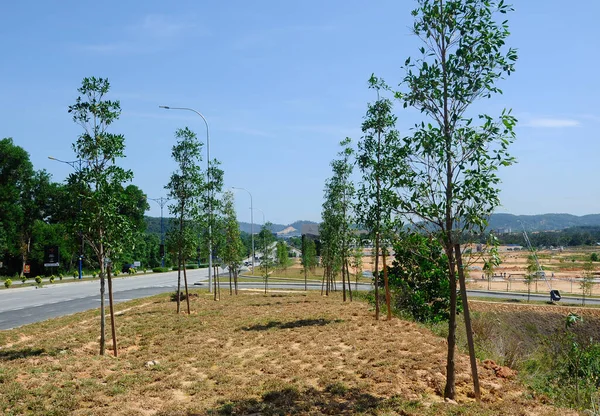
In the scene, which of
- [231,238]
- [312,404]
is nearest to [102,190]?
[312,404]

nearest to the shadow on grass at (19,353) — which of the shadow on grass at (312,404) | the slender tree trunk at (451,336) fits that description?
the shadow on grass at (312,404)

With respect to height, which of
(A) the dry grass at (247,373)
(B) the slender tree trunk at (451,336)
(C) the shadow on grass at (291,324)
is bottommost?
(C) the shadow on grass at (291,324)

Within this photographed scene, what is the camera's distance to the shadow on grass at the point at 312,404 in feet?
27.6

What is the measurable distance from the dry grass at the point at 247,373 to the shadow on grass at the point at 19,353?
0.05 metres

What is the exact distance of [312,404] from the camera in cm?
877

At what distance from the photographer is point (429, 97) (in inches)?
350

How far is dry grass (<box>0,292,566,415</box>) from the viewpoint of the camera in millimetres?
8688

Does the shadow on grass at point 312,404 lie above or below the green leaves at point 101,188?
below

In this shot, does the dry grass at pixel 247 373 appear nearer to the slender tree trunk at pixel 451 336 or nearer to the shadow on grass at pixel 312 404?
the shadow on grass at pixel 312 404

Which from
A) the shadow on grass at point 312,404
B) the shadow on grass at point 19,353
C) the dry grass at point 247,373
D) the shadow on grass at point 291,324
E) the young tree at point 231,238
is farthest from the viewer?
the young tree at point 231,238

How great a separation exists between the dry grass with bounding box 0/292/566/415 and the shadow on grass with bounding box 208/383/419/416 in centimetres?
2

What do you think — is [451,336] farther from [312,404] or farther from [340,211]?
[340,211]

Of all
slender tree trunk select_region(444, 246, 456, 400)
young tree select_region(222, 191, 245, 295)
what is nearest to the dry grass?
slender tree trunk select_region(444, 246, 456, 400)

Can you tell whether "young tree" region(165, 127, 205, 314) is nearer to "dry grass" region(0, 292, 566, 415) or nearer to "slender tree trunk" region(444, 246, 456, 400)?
"dry grass" region(0, 292, 566, 415)
